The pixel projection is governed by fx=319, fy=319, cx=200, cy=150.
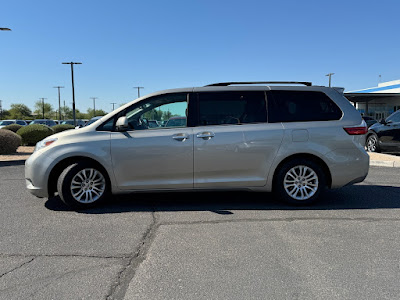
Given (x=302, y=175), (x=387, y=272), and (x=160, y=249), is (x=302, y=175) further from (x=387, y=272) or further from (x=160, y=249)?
(x=160, y=249)

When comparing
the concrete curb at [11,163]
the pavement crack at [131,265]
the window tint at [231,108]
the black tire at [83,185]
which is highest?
the window tint at [231,108]

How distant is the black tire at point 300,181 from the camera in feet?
16.3

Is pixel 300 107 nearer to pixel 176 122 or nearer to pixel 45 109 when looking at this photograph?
pixel 176 122

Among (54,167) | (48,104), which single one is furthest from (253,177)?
(48,104)

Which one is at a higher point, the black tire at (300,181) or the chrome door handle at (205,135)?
the chrome door handle at (205,135)

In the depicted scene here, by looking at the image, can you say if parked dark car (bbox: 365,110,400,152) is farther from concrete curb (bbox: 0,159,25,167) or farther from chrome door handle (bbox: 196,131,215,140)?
concrete curb (bbox: 0,159,25,167)

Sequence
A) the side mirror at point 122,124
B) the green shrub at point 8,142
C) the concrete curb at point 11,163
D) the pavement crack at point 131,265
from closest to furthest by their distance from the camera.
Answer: the pavement crack at point 131,265 < the side mirror at point 122,124 < the concrete curb at point 11,163 < the green shrub at point 8,142

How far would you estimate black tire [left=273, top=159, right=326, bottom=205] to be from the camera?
16.3 ft

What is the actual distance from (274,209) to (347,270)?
6.35ft

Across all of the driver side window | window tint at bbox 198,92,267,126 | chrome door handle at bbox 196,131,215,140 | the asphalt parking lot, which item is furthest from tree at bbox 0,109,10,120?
chrome door handle at bbox 196,131,215,140

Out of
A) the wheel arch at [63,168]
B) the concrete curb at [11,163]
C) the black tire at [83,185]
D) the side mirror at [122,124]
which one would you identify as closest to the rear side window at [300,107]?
the side mirror at [122,124]

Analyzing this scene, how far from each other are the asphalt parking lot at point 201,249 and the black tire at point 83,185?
6.9 inches

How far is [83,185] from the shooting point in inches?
190

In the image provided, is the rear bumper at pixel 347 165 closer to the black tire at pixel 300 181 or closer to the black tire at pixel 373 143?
the black tire at pixel 300 181
